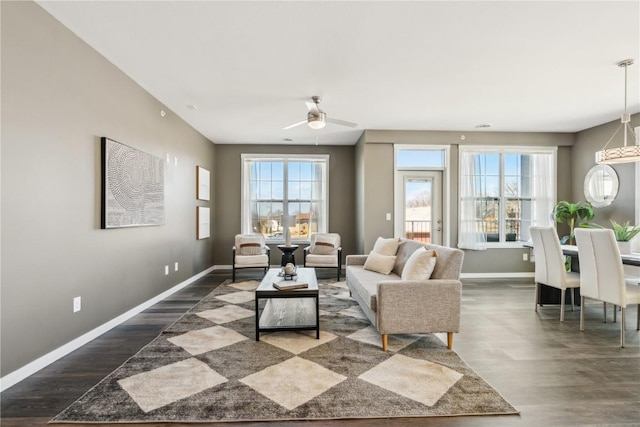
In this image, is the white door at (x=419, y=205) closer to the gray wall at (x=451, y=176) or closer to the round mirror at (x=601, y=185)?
the gray wall at (x=451, y=176)

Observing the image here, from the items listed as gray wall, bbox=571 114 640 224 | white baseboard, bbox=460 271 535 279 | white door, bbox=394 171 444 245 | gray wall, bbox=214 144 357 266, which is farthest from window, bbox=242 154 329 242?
gray wall, bbox=571 114 640 224

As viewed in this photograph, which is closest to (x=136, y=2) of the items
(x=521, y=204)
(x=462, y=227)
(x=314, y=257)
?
(x=314, y=257)

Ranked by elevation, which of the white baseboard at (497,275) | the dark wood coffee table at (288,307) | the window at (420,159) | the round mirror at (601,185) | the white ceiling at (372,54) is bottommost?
the white baseboard at (497,275)

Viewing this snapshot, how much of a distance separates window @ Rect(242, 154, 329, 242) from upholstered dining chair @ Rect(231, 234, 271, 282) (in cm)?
103

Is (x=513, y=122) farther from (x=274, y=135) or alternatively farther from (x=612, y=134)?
(x=274, y=135)

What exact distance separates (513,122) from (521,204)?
65.6 inches

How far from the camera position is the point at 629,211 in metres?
4.98

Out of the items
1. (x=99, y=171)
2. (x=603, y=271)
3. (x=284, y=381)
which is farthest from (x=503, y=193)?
(x=99, y=171)

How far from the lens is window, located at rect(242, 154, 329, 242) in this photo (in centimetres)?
725

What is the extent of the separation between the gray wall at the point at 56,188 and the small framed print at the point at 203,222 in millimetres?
1973

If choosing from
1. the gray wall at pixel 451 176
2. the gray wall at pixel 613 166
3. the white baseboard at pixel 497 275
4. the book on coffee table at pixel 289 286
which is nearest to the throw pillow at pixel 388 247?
the book on coffee table at pixel 289 286

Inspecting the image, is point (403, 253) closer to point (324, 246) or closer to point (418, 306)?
point (418, 306)

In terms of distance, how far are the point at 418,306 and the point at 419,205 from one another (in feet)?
12.5

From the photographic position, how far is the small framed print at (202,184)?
593 centimetres
